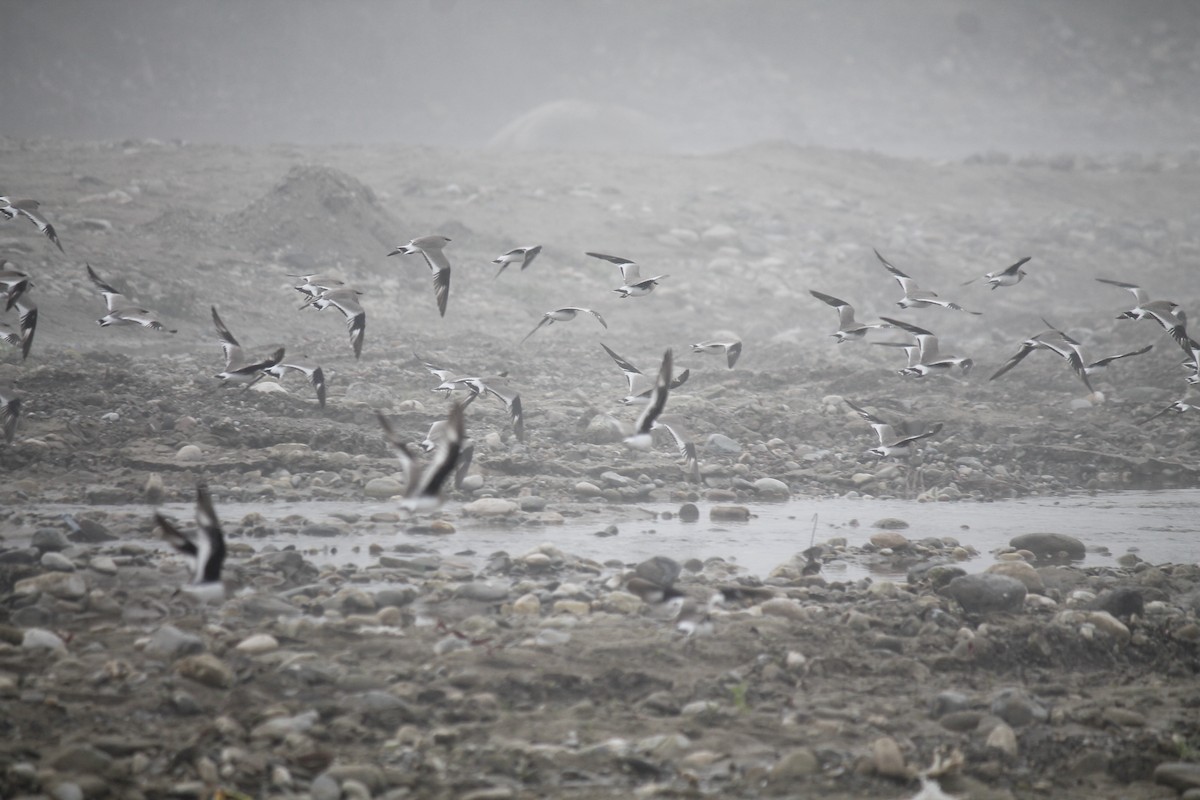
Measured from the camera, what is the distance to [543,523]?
7098 mm

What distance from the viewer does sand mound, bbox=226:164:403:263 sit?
552 inches

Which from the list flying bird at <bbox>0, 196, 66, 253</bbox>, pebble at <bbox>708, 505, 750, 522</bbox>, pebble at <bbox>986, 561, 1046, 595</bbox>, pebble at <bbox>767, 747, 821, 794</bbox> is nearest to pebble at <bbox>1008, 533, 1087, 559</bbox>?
pebble at <bbox>986, 561, 1046, 595</bbox>

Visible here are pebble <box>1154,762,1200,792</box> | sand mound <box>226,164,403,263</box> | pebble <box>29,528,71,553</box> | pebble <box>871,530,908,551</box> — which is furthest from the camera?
sand mound <box>226,164,403,263</box>

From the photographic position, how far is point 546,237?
1636 centimetres

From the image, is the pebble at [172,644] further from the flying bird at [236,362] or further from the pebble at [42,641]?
the flying bird at [236,362]

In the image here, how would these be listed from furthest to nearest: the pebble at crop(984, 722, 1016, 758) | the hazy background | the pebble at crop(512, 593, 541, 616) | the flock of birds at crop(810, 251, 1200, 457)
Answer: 1. the hazy background
2. the flock of birds at crop(810, 251, 1200, 457)
3. the pebble at crop(512, 593, 541, 616)
4. the pebble at crop(984, 722, 1016, 758)

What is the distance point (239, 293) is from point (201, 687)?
9.60m

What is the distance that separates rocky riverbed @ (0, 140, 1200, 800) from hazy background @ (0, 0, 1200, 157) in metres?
15.0

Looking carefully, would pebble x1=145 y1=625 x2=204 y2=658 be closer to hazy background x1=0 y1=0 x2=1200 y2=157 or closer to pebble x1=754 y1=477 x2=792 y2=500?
pebble x1=754 y1=477 x2=792 y2=500

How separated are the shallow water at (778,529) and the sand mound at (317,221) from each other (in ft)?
24.9

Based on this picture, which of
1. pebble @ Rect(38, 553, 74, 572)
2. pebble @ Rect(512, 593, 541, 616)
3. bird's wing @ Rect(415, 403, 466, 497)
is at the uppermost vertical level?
bird's wing @ Rect(415, 403, 466, 497)

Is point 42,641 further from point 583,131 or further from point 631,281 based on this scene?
point 583,131

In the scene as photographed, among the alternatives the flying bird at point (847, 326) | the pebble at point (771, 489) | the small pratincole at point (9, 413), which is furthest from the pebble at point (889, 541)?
the small pratincole at point (9, 413)

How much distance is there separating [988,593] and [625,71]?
128 feet
